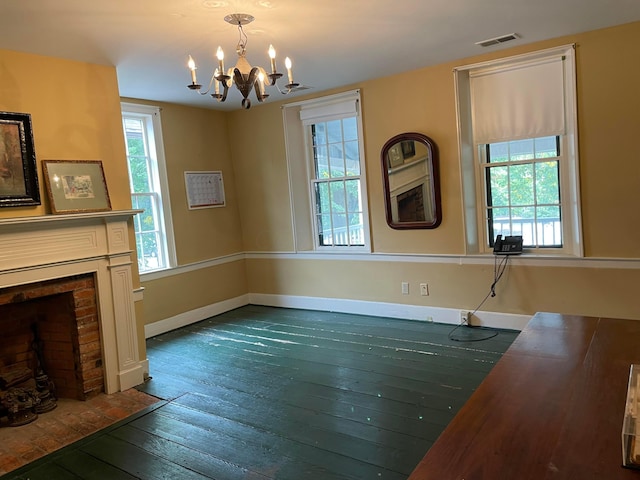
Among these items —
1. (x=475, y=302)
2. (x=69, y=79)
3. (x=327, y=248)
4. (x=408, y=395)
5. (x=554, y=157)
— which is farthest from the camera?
(x=327, y=248)

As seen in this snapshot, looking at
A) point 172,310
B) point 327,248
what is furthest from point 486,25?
point 172,310

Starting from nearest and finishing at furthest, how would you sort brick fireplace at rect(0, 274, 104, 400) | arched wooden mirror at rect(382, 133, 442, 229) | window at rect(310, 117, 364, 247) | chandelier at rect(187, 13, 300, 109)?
chandelier at rect(187, 13, 300, 109), brick fireplace at rect(0, 274, 104, 400), arched wooden mirror at rect(382, 133, 442, 229), window at rect(310, 117, 364, 247)

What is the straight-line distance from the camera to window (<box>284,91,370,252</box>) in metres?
5.03

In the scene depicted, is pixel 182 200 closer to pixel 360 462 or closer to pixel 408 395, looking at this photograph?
pixel 408 395

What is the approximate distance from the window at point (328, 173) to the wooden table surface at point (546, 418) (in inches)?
132

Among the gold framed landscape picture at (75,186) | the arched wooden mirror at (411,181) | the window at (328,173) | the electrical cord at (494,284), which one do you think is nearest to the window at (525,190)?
the electrical cord at (494,284)

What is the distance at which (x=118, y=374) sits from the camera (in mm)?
3516

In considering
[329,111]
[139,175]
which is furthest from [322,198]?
[139,175]

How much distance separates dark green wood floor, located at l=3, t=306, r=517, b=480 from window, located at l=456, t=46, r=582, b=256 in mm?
959

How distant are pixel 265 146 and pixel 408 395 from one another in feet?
11.4

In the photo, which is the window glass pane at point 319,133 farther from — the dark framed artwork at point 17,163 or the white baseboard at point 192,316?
the dark framed artwork at point 17,163

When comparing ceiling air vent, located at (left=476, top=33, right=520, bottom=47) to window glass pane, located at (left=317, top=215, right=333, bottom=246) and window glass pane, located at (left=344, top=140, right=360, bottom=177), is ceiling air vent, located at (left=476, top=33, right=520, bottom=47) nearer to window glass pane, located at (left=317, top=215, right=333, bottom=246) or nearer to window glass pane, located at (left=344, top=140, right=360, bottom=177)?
window glass pane, located at (left=344, top=140, right=360, bottom=177)

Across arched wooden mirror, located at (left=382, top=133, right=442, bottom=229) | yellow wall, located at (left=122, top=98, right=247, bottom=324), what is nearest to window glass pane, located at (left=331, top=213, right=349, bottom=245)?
arched wooden mirror, located at (left=382, top=133, right=442, bottom=229)

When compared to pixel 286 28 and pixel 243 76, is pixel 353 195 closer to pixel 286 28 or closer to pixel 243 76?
pixel 286 28
